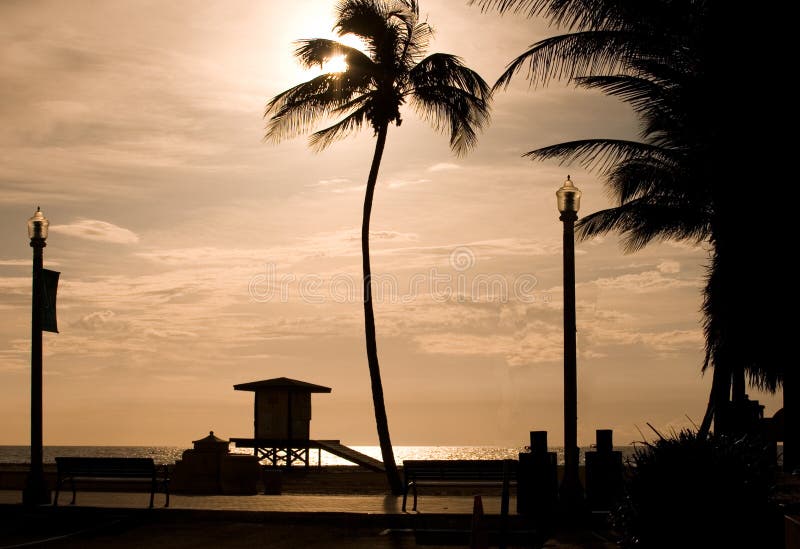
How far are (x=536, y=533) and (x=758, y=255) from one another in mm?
5985

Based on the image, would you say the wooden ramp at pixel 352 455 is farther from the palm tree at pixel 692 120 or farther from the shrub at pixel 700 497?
the shrub at pixel 700 497

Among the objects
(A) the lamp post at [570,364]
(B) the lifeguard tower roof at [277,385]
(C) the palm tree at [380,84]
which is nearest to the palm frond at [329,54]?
(C) the palm tree at [380,84]

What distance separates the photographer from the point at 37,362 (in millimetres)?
19594

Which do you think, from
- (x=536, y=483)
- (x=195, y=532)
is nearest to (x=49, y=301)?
(x=195, y=532)

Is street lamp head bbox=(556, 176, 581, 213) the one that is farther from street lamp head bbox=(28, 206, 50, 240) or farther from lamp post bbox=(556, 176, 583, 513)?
street lamp head bbox=(28, 206, 50, 240)

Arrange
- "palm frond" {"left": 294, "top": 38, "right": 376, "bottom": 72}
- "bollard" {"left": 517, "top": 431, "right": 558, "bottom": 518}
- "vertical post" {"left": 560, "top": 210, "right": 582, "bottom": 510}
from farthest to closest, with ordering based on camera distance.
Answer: "palm frond" {"left": 294, "top": 38, "right": 376, "bottom": 72}, "vertical post" {"left": 560, "top": 210, "right": 582, "bottom": 510}, "bollard" {"left": 517, "top": 431, "right": 558, "bottom": 518}

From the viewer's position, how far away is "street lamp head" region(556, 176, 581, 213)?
17.8 meters

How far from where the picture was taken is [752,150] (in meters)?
17.5

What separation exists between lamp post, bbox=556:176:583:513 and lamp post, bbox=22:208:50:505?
8959 mm

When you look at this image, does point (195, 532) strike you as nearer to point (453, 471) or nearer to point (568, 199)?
point (453, 471)

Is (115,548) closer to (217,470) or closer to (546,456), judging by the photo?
(546,456)

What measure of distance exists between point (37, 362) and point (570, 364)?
972 centimetres

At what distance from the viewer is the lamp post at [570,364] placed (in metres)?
16.5

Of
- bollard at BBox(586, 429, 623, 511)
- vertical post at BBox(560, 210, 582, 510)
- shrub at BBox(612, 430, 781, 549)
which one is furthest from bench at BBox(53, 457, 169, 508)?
shrub at BBox(612, 430, 781, 549)
